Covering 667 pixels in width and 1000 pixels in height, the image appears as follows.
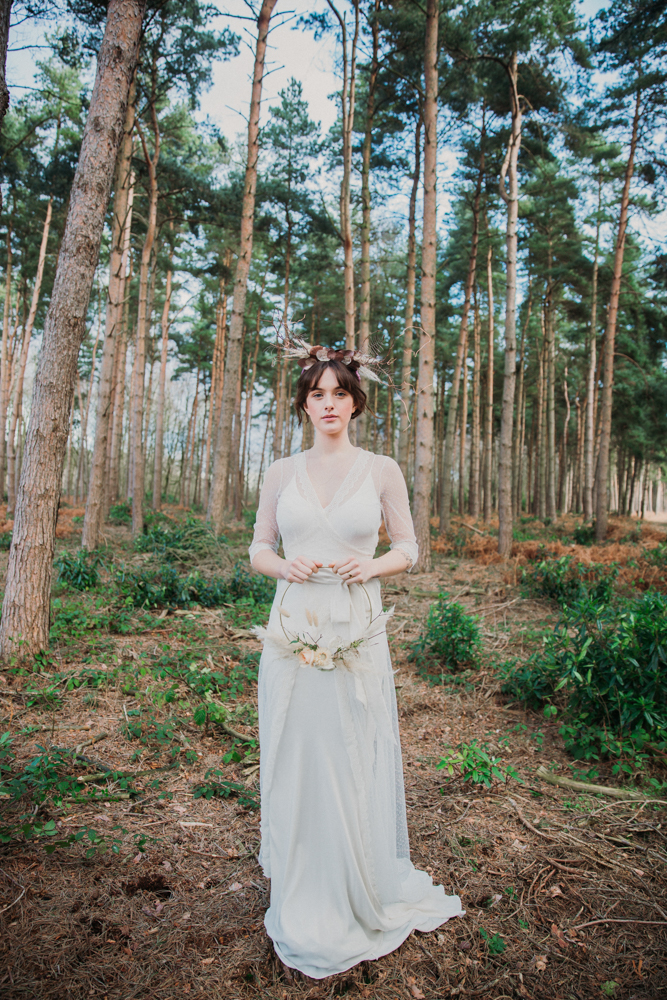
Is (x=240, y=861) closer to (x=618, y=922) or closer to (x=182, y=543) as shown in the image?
(x=618, y=922)

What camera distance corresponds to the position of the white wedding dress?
2.08m

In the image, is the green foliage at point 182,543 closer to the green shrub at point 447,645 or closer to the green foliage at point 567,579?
the green shrub at point 447,645

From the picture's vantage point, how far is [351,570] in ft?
6.63

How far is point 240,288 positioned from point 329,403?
8.47m

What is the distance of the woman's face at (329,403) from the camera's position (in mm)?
2271

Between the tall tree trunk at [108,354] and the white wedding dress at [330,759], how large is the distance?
712 centimetres

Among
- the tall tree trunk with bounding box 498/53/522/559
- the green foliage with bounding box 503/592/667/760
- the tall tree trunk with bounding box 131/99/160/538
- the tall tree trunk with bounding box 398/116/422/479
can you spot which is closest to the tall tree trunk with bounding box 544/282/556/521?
the tall tree trunk with bounding box 398/116/422/479

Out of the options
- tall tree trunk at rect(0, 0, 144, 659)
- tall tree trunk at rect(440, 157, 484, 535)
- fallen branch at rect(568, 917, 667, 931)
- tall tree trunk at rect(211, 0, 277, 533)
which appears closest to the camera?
fallen branch at rect(568, 917, 667, 931)

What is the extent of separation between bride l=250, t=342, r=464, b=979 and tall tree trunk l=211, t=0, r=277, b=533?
763cm

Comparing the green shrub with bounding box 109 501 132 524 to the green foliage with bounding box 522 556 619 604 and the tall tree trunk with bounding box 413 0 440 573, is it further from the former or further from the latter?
the green foliage with bounding box 522 556 619 604

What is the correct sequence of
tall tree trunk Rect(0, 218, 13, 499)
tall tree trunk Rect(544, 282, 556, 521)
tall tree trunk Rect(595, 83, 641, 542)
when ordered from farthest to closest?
tall tree trunk Rect(544, 282, 556, 521)
tall tree trunk Rect(0, 218, 13, 499)
tall tree trunk Rect(595, 83, 641, 542)

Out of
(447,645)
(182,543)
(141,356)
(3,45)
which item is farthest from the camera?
(141,356)

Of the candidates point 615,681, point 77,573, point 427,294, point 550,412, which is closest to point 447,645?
point 615,681

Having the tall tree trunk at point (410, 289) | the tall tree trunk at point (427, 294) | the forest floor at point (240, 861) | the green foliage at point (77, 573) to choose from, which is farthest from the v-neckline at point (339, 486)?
the tall tree trunk at point (410, 289)
